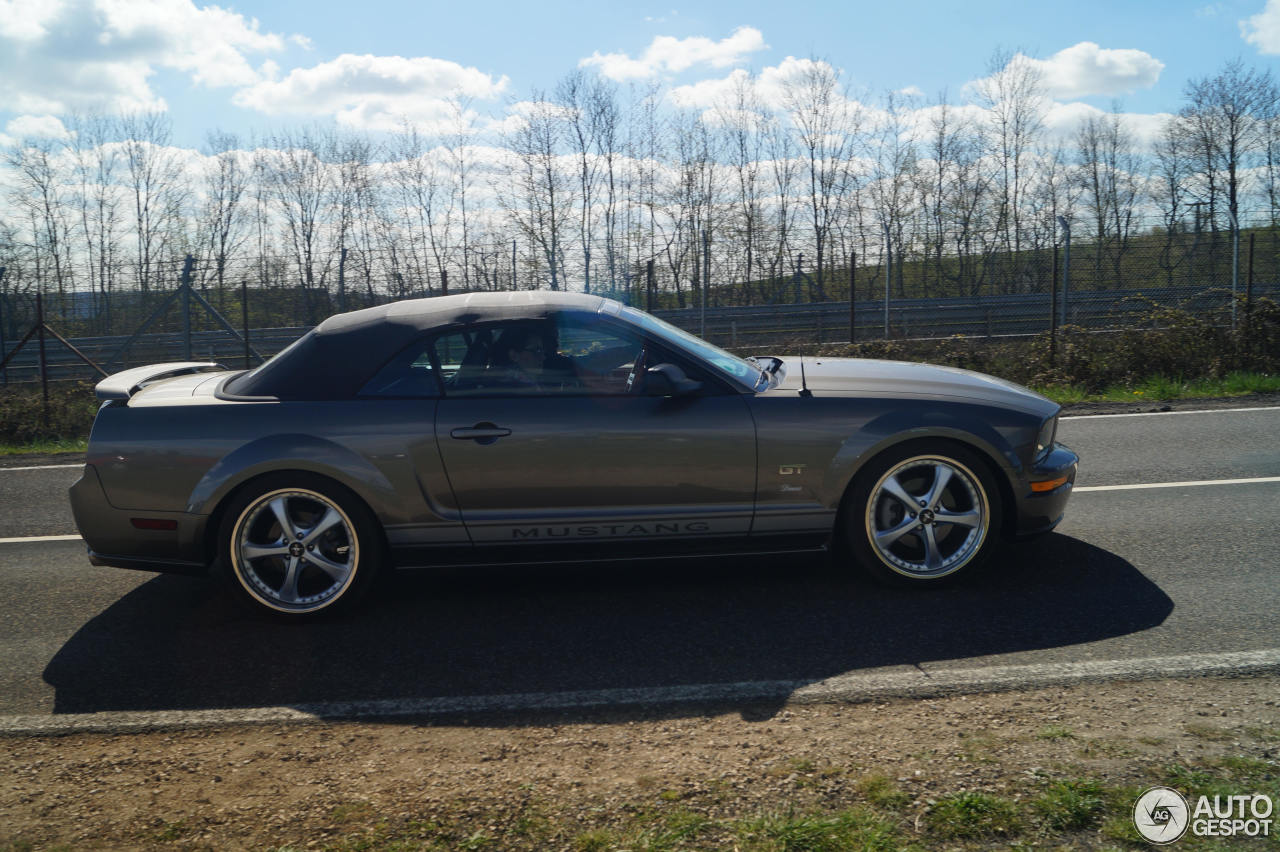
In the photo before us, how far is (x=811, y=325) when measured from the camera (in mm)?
19719

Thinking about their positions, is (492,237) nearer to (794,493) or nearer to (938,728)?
(794,493)

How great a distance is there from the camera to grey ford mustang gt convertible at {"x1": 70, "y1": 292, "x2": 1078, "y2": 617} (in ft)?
14.8

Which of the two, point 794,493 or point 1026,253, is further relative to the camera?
point 1026,253

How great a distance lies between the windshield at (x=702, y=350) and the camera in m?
4.76

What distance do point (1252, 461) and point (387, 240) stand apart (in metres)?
22.5

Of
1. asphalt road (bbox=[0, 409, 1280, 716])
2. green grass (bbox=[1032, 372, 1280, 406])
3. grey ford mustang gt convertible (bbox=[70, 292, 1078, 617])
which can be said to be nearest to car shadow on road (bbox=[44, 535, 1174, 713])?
asphalt road (bbox=[0, 409, 1280, 716])

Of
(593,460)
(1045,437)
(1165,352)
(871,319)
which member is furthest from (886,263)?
(593,460)

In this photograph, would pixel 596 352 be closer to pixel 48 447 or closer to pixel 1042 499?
pixel 1042 499

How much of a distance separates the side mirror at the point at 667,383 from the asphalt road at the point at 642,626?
0.88 metres

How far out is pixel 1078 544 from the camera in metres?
5.33

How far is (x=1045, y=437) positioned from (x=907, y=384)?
2.39 ft

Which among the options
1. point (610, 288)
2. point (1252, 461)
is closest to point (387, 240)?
point (610, 288)

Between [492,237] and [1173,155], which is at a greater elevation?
[1173,155]

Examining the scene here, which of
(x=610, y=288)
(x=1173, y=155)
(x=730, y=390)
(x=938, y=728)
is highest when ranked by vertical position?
(x=1173, y=155)
